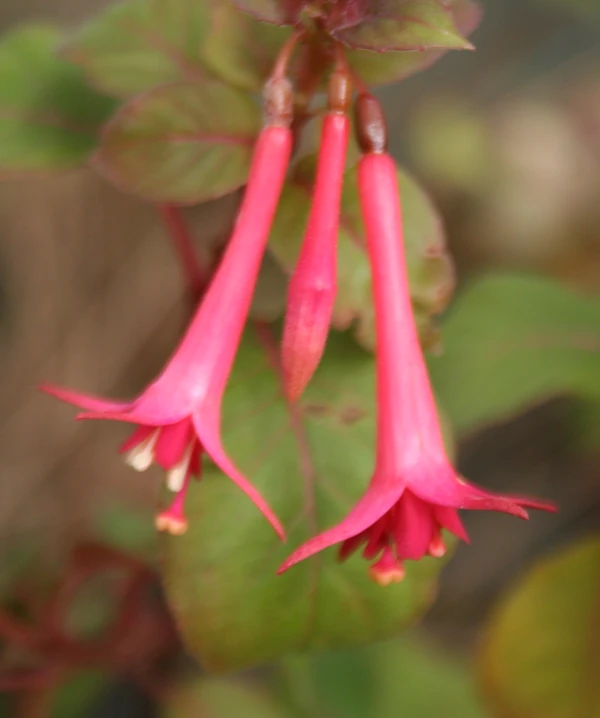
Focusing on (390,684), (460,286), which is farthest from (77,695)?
(460,286)

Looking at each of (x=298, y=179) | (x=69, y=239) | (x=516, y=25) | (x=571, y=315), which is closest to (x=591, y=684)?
(x=571, y=315)

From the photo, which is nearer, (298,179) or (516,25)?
(298,179)

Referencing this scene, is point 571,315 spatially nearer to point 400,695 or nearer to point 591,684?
point 591,684

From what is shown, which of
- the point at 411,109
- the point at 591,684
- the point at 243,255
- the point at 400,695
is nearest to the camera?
the point at 243,255

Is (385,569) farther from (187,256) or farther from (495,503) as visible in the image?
(187,256)

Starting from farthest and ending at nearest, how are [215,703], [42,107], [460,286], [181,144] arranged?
[460,286] → [215,703] → [42,107] → [181,144]

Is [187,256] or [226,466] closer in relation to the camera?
[226,466]

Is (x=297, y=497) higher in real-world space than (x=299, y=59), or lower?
lower
